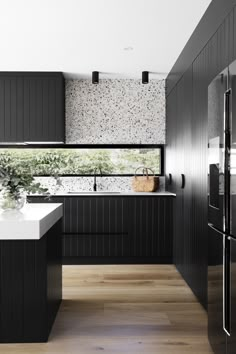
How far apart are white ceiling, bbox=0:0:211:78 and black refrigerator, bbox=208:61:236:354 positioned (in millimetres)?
1327

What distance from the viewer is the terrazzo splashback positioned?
565 cm

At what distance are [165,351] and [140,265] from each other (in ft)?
8.12

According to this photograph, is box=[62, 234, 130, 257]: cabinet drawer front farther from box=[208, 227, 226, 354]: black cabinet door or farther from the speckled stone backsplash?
box=[208, 227, 226, 354]: black cabinet door

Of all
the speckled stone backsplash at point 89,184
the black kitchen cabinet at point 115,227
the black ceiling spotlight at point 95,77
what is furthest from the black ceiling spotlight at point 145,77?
the black kitchen cabinet at point 115,227

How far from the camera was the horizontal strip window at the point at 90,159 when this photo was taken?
5.74 metres

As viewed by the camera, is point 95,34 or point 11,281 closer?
point 11,281

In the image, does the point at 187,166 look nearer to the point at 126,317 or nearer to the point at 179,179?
the point at 179,179

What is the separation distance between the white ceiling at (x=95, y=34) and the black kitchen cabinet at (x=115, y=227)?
5.34 feet

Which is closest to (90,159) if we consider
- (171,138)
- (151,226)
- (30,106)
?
(30,106)

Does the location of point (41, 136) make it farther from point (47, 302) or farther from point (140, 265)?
point (47, 302)

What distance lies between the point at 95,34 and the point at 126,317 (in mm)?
2598

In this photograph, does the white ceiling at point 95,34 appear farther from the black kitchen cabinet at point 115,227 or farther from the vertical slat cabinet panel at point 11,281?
the vertical slat cabinet panel at point 11,281

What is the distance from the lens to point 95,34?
3959 mm

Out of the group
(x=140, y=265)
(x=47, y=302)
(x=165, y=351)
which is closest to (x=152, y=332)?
(x=165, y=351)
